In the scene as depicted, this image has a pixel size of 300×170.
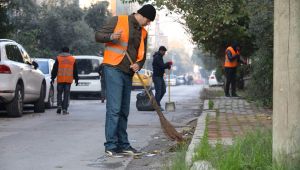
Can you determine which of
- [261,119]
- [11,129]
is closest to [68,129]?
[11,129]

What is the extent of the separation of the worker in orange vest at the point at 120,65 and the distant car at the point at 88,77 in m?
17.1

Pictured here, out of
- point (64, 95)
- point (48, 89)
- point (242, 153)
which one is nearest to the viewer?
point (242, 153)

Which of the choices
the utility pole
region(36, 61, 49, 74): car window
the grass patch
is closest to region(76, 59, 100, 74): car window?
region(36, 61, 49, 74): car window

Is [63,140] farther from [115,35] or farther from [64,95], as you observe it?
[64,95]

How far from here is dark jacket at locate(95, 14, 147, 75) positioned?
814 cm

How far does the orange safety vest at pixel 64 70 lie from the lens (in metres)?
15.8

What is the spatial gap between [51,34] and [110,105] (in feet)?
117

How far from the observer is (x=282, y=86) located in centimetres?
573

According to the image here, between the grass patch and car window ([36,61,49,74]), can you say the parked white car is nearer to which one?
car window ([36,61,49,74])

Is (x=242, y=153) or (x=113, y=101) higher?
(x=113, y=101)

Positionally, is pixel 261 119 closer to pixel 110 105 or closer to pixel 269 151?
pixel 110 105

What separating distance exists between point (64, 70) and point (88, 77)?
10.1 meters

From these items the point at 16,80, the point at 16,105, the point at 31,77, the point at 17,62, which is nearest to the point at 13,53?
the point at 17,62

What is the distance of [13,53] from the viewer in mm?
14617
